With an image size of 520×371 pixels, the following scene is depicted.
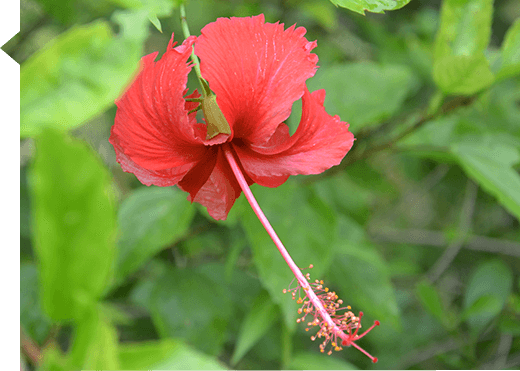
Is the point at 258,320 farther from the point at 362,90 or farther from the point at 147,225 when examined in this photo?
the point at 362,90

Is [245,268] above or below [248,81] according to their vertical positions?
below

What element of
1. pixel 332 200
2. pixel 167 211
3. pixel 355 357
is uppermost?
pixel 167 211

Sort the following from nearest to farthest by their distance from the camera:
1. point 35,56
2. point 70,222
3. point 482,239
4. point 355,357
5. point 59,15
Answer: point 35,56
point 70,222
point 59,15
point 355,357
point 482,239

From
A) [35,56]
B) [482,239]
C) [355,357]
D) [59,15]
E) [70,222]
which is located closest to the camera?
[35,56]

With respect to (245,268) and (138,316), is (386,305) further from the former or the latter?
(138,316)

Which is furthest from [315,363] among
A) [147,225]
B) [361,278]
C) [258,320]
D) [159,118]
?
[159,118]

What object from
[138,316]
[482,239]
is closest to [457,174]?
[482,239]

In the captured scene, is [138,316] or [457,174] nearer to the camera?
[138,316]
